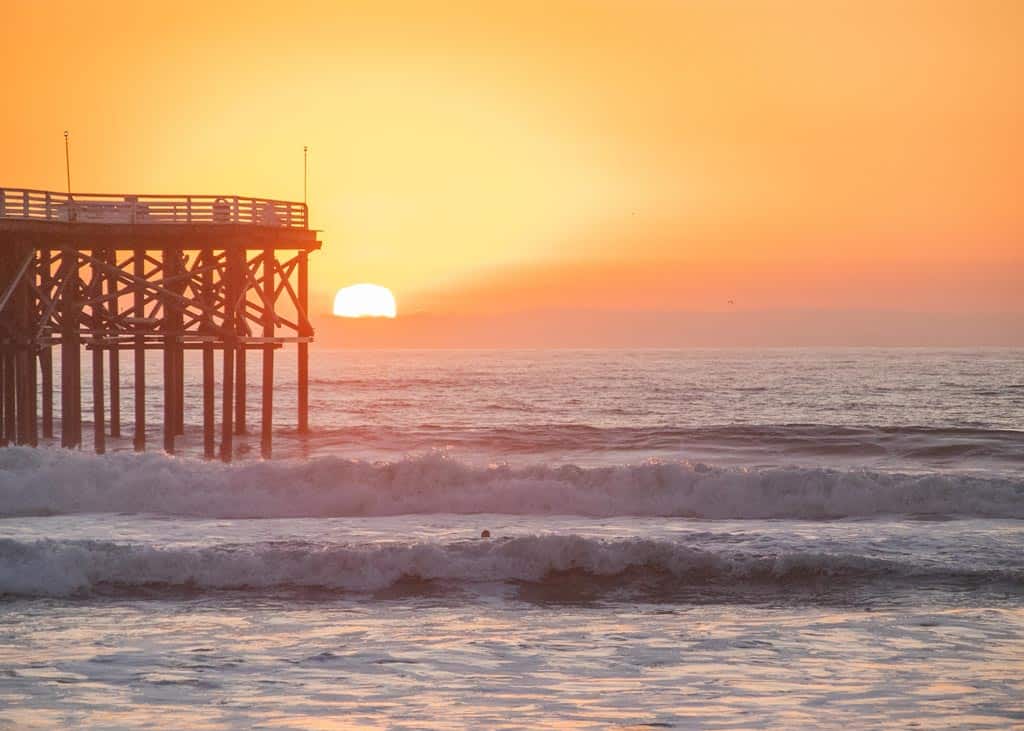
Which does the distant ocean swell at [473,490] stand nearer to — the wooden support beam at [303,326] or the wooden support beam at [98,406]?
the wooden support beam at [98,406]

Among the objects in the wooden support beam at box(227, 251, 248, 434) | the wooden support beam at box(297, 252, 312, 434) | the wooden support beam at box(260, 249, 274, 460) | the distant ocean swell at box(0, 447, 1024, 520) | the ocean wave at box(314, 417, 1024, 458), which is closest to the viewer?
the distant ocean swell at box(0, 447, 1024, 520)

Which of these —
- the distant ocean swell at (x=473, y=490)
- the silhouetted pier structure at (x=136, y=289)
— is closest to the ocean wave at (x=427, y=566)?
the distant ocean swell at (x=473, y=490)

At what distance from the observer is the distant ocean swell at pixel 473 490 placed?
23500 millimetres

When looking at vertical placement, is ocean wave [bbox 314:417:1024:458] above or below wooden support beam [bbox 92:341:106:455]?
below

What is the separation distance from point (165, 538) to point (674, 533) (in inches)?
310

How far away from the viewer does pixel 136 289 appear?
31.9 meters

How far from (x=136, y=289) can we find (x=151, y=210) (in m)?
2.07

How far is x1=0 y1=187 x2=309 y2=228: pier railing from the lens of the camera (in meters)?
30.4

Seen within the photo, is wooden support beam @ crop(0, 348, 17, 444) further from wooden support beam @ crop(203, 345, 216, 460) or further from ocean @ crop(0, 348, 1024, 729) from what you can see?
wooden support beam @ crop(203, 345, 216, 460)

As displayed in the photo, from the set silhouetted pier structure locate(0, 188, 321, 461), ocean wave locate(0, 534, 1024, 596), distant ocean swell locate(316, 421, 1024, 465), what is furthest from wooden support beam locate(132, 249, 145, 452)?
ocean wave locate(0, 534, 1024, 596)

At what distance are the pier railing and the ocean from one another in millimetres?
6482

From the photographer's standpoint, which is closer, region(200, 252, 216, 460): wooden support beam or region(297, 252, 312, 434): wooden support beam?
region(200, 252, 216, 460): wooden support beam

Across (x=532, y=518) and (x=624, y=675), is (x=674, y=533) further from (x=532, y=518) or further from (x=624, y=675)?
(x=624, y=675)

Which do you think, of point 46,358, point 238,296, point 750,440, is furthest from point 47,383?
point 750,440
